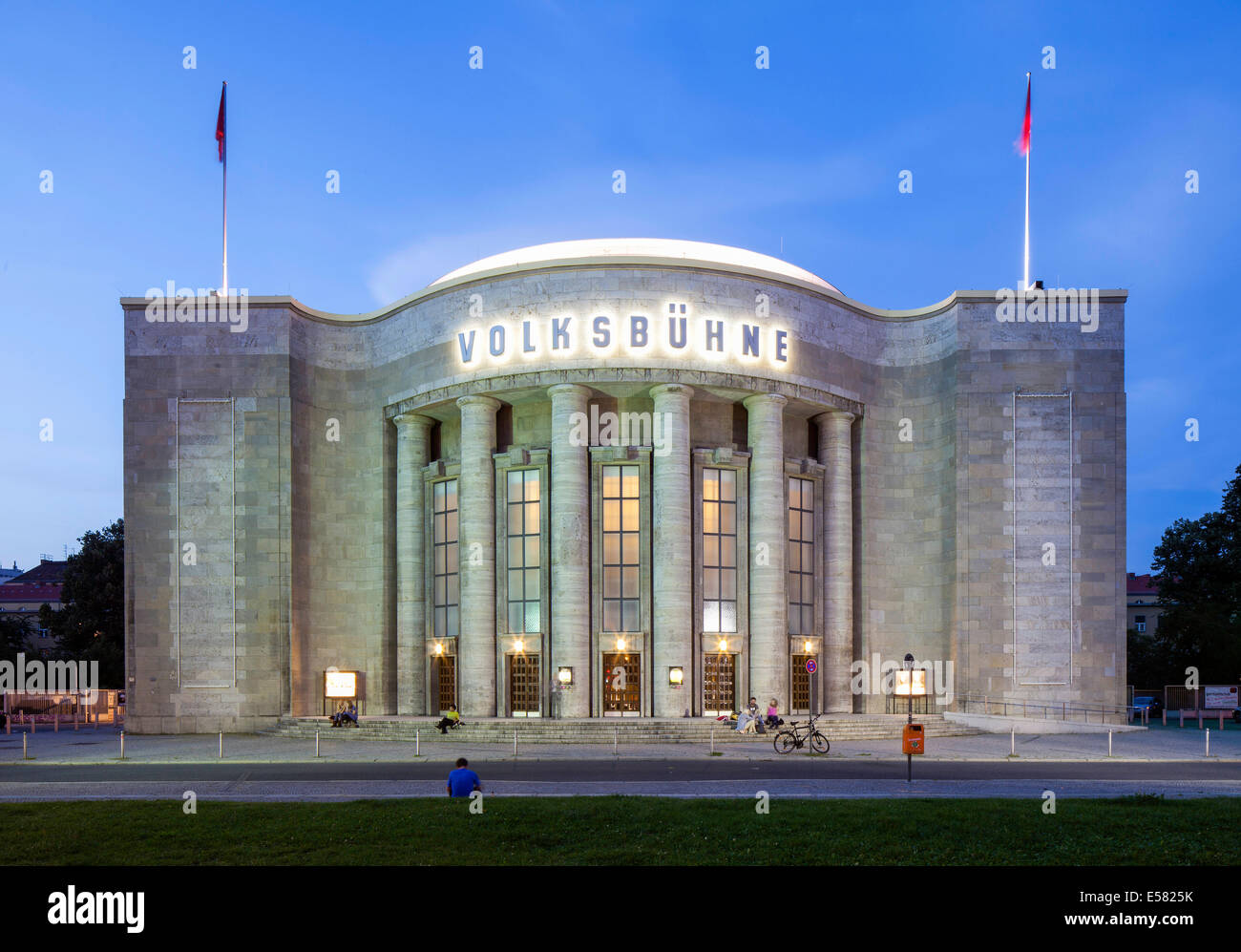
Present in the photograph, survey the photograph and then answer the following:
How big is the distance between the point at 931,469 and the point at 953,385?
15.9 feet

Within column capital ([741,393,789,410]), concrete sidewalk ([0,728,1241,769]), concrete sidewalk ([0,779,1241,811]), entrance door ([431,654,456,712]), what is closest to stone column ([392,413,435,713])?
entrance door ([431,654,456,712])

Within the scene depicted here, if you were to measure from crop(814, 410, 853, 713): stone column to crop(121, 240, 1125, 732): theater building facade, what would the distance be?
0.16 m

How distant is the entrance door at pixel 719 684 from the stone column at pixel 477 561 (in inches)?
423

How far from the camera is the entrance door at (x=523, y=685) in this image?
52031 mm

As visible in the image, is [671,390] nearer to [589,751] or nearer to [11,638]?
[589,751]

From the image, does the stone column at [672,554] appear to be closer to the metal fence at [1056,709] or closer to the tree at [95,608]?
the metal fence at [1056,709]

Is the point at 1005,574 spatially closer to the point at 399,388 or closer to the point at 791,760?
the point at 791,760

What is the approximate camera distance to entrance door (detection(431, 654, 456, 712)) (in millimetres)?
54844

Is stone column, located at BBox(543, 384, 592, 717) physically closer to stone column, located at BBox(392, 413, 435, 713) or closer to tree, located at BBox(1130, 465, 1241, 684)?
stone column, located at BBox(392, 413, 435, 713)

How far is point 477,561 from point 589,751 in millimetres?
15012

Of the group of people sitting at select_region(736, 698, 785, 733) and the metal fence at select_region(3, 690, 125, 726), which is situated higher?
the group of people sitting at select_region(736, 698, 785, 733)

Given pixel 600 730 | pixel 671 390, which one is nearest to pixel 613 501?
pixel 671 390

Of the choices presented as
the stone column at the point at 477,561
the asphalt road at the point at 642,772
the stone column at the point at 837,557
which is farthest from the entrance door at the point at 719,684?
the asphalt road at the point at 642,772
